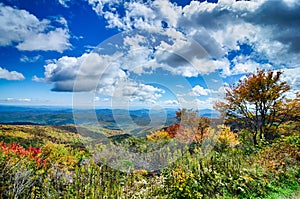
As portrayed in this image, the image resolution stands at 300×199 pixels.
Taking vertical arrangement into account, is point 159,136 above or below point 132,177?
above

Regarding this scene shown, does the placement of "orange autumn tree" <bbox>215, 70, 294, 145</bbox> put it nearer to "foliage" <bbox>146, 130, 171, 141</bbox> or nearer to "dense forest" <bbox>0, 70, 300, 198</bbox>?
"dense forest" <bbox>0, 70, 300, 198</bbox>

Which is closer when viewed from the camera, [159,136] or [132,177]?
[132,177]

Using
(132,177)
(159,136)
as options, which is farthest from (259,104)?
(132,177)

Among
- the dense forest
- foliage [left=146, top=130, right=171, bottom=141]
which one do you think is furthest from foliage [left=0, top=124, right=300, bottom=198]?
foliage [left=146, top=130, right=171, bottom=141]

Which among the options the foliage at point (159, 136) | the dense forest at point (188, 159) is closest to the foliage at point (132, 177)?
the dense forest at point (188, 159)

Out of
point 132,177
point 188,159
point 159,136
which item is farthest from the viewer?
point 159,136

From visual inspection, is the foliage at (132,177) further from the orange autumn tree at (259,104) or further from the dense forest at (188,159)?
the orange autumn tree at (259,104)

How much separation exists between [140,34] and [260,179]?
178 inches

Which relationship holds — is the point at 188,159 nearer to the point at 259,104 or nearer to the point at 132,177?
the point at 132,177

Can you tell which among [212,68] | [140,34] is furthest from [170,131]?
[140,34]

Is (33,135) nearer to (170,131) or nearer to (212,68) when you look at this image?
(170,131)

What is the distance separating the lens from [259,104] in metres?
8.82

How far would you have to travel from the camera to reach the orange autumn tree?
8.55 m

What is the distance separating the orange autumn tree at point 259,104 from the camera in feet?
28.0
